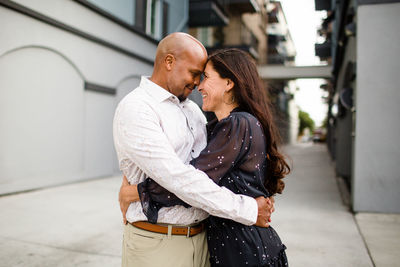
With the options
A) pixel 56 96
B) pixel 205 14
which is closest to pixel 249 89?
pixel 56 96

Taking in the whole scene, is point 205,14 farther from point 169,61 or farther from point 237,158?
point 237,158

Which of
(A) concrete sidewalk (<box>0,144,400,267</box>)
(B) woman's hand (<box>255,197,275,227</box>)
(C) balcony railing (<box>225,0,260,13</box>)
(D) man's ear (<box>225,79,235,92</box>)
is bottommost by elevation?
(A) concrete sidewalk (<box>0,144,400,267</box>)

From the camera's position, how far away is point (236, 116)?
1.60m

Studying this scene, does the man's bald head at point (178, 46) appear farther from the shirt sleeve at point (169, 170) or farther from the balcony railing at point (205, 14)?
the balcony railing at point (205, 14)

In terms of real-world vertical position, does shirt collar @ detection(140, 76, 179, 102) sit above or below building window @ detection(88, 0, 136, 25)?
below

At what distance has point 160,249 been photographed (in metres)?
1.63

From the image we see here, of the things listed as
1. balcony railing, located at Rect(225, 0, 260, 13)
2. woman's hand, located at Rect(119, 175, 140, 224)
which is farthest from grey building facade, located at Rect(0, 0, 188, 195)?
balcony railing, located at Rect(225, 0, 260, 13)

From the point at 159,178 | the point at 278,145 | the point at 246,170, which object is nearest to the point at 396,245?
the point at 278,145

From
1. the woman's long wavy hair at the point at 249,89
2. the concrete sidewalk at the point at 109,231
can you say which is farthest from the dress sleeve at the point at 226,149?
the concrete sidewalk at the point at 109,231

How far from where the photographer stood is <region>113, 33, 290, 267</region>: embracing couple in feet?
4.71

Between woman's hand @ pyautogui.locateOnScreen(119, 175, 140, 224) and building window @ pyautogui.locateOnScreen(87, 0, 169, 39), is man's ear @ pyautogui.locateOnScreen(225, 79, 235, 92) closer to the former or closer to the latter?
woman's hand @ pyautogui.locateOnScreen(119, 175, 140, 224)

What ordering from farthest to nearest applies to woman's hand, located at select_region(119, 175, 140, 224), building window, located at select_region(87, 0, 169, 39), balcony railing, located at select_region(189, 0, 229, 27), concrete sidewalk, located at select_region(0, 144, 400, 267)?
balcony railing, located at select_region(189, 0, 229, 27)
building window, located at select_region(87, 0, 169, 39)
concrete sidewalk, located at select_region(0, 144, 400, 267)
woman's hand, located at select_region(119, 175, 140, 224)

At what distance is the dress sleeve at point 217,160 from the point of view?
1509mm

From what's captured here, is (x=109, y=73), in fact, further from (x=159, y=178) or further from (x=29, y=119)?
(x=159, y=178)
